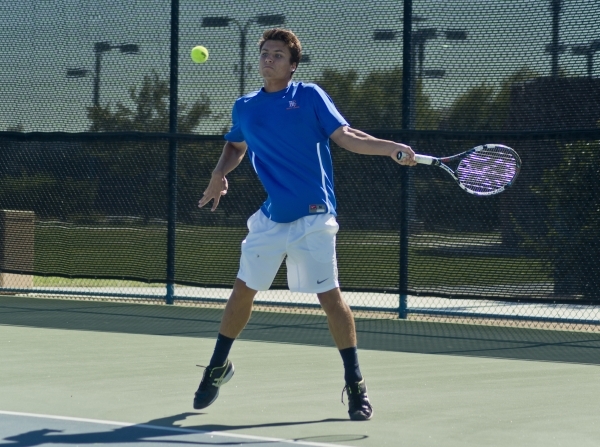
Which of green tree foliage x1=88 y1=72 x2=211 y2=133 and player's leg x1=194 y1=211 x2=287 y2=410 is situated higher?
green tree foliage x1=88 y1=72 x2=211 y2=133

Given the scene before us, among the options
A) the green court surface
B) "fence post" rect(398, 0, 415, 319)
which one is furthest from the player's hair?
"fence post" rect(398, 0, 415, 319)

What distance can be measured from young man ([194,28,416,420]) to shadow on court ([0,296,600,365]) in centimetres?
233

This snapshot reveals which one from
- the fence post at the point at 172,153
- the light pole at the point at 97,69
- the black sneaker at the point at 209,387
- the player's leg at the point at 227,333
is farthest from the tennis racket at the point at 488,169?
the light pole at the point at 97,69

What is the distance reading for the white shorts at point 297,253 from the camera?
4449 mm

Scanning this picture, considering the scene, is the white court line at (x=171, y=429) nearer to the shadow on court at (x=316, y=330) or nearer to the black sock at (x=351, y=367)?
the black sock at (x=351, y=367)

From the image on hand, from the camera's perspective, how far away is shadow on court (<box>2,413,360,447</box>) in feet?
12.9

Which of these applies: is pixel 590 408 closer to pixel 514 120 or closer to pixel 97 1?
pixel 514 120

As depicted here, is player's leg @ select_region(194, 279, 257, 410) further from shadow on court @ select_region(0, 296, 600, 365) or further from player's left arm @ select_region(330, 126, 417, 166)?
shadow on court @ select_region(0, 296, 600, 365)

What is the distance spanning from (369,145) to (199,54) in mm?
4905

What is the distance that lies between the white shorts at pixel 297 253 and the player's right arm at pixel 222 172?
371 mm

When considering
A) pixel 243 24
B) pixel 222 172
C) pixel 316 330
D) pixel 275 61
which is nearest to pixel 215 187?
pixel 222 172

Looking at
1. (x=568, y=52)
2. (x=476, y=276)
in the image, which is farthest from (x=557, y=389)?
(x=568, y=52)

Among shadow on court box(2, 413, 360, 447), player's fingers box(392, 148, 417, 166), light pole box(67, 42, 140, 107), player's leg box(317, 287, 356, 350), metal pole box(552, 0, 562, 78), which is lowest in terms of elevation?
shadow on court box(2, 413, 360, 447)

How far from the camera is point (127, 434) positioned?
4.07 metres
